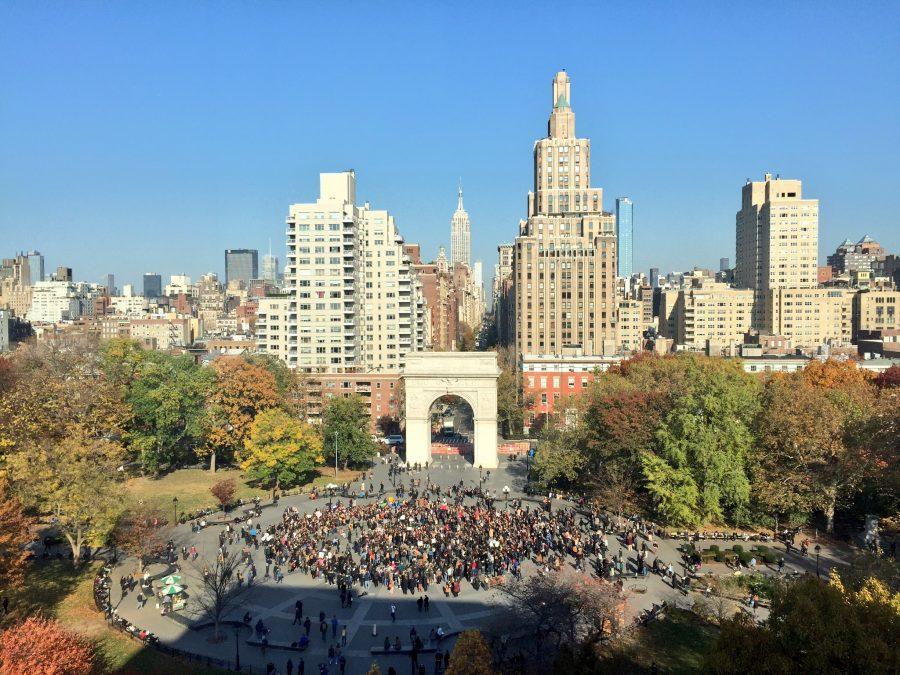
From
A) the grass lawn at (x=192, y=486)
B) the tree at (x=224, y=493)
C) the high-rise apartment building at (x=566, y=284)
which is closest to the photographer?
the tree at (x=224, y=493)

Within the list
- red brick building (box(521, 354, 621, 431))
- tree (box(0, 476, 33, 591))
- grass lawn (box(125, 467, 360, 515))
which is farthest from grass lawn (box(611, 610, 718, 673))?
red brick building (box(521, 354, 621, 431))

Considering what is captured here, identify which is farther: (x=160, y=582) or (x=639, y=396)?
(x=639, y=396)

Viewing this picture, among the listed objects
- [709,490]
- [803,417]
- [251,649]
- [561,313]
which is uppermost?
[561,313]

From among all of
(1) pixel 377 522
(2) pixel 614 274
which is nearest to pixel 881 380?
(2) pixel 614 274

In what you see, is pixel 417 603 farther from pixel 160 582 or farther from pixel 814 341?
pixel 814 341

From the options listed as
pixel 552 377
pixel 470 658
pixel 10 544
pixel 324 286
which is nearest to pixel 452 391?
pixel 552 377

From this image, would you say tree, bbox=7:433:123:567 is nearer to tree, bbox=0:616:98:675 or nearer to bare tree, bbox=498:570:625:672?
tree, bbox=0:616:98:675

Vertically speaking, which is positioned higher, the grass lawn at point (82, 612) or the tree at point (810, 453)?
the tree at point (810, 453)

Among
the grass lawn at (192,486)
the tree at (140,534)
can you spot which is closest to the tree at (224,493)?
the grass lawn at (192,486)

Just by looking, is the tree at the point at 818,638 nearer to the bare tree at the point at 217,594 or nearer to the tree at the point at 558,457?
the bare tree at the point at 217,594
